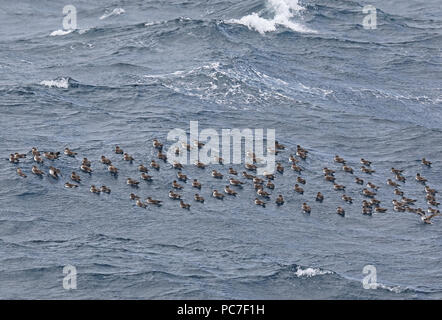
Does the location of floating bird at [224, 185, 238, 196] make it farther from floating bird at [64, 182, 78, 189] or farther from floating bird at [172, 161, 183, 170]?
floating bird at [64, 182, 78, 189]

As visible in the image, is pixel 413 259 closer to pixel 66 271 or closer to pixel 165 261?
pixel 165 261

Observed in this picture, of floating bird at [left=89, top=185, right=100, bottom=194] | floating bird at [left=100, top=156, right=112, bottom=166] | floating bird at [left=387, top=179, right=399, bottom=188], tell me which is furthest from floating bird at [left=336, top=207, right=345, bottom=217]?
floating bird at [left=100, top=156, right=112, bottom=166]

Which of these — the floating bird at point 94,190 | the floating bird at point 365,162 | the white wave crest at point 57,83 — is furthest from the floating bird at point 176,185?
the white wave crest at point 57,83

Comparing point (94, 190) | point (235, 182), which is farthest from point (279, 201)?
point (94, 190)

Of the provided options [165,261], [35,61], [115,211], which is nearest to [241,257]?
[165,261]

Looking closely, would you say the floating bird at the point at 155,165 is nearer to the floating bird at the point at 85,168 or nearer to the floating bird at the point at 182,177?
the floating bird at the point at 182,177
